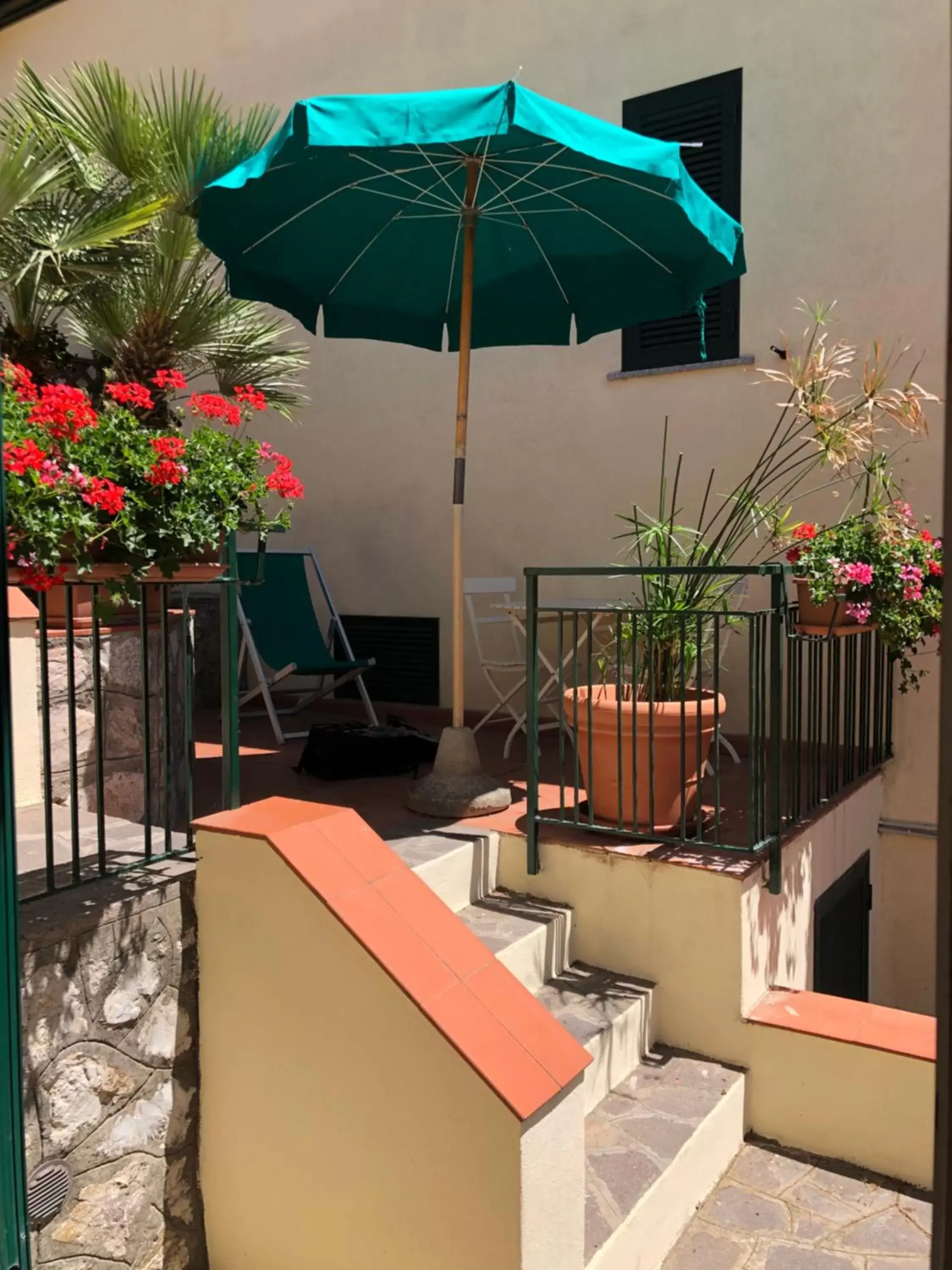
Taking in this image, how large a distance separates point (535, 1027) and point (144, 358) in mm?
3949

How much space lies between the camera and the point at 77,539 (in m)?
2.24

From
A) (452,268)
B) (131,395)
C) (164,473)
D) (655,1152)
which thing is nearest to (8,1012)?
(164,473)

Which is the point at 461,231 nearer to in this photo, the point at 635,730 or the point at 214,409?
the point at 214,409

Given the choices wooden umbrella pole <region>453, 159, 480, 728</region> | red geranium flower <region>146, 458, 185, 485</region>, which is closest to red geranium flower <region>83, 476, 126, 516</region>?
red geranium flower <region>146, 458, 185, 485</region>

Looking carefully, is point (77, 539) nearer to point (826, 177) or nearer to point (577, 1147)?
point (577, 1147)

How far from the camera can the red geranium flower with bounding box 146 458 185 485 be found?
2.41 m

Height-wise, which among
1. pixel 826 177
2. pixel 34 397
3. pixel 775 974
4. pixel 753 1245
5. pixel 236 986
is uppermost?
pixel 826 177

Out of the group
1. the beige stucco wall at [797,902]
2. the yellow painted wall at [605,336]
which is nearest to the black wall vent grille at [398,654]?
the yellow painted wall at [605,336]

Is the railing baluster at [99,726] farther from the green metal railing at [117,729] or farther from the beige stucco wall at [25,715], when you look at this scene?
the beige stucco wall at [25,715]

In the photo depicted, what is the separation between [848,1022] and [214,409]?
285cm

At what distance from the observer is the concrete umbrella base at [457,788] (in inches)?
158

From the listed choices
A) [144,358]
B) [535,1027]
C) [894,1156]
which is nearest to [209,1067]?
[535,1027]

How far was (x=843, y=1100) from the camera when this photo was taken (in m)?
3.22

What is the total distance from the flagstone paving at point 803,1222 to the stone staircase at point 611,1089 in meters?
0.06
